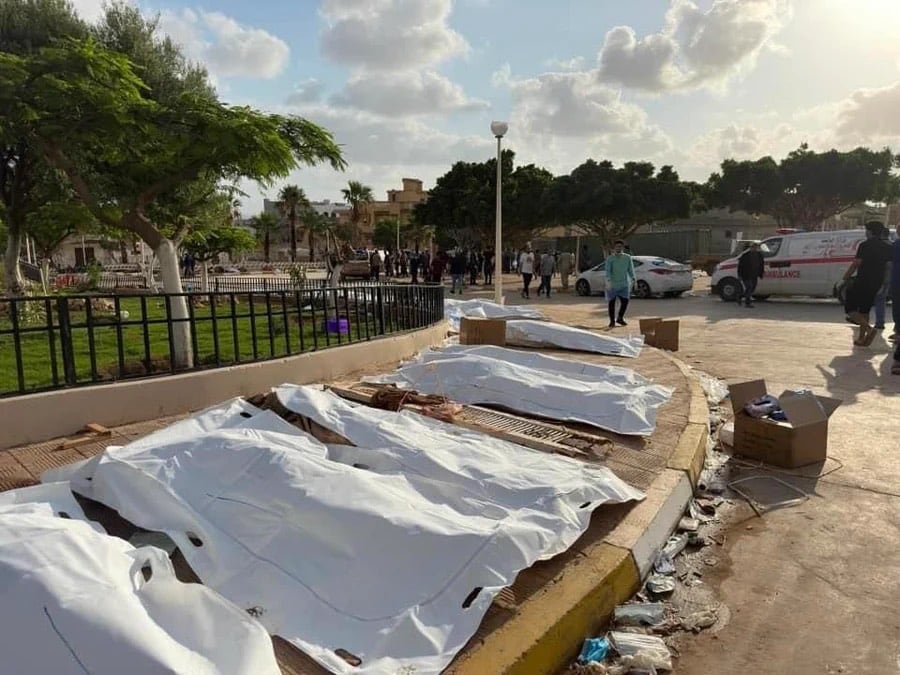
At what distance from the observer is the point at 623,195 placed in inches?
1207

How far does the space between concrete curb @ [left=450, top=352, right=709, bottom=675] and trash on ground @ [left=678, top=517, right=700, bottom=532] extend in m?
0.05

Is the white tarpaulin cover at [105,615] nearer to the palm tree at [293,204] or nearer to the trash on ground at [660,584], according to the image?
the trash on ground at [660,584]

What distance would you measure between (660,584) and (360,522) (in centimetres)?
154

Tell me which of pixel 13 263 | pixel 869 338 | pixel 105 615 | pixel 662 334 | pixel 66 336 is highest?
pixel 13 263

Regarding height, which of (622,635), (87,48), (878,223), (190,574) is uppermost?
(87,48)

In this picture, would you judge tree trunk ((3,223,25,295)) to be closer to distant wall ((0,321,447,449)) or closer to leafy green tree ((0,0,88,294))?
leafy green tree ((0,0,88,294))

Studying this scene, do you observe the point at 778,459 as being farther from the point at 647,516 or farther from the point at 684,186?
the point at 684,186

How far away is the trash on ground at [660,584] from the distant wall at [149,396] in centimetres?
415

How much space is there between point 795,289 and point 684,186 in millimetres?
17035

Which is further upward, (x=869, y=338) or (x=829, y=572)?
(x=869, y=338)

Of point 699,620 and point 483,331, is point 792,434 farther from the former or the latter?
point 483,331

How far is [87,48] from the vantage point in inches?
244

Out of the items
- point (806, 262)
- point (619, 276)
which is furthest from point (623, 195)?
point (619, 276)

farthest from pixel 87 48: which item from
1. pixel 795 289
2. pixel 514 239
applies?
pixel 514 239
